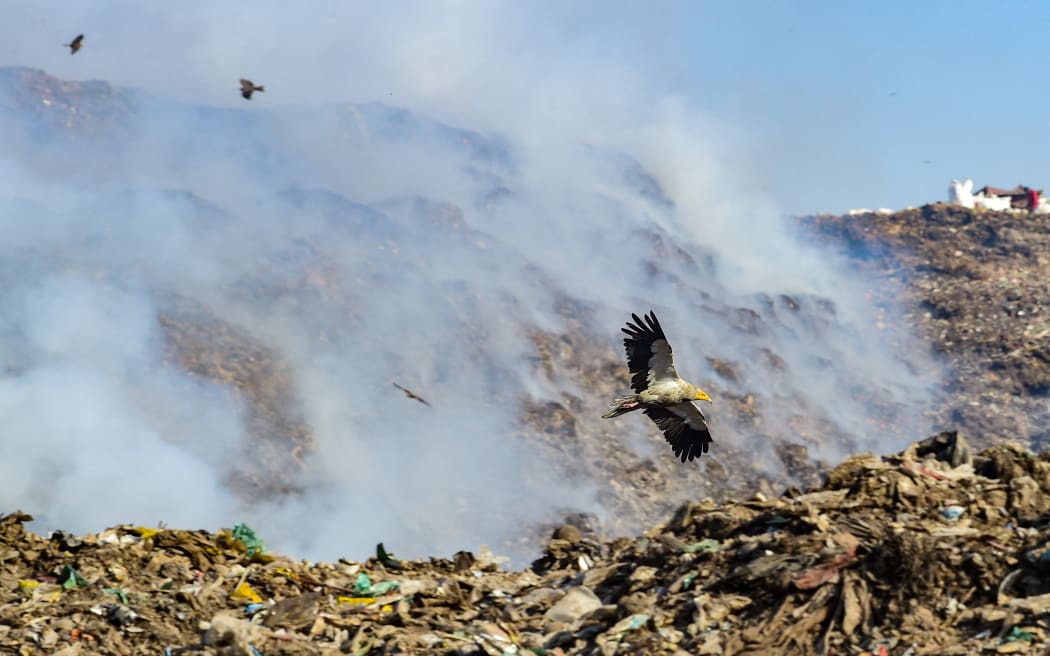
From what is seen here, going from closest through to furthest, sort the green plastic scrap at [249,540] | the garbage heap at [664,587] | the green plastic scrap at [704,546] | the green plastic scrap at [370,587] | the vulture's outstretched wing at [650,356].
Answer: the garbage heap at [664,587] → the vulture's outstretched wing at [650,356] → the green plastic scrap at [704,546] → the green plastic scrap at [370,587] → the green plastic scrap at [249,540]

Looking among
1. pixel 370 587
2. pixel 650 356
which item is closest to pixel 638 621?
Answer: pixel 650 356

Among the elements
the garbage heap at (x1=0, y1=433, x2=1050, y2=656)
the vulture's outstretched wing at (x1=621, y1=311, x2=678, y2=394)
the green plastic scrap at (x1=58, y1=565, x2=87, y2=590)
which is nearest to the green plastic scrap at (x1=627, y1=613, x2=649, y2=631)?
the garbage heap at (x1=0, y1=433, x2=1050, y2=656)

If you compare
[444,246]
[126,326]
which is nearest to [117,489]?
[126,326]

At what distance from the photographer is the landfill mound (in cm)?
1973

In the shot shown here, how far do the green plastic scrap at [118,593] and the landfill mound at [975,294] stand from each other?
596 inches

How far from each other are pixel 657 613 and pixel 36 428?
9197 millimetres

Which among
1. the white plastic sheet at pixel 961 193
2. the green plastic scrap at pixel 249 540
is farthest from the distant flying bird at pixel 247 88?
the white plastic sheet at pixel 961 193

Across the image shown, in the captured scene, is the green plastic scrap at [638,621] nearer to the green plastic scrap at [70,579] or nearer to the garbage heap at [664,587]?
the garbage heap at [664,587]

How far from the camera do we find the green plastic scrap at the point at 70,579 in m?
7.75

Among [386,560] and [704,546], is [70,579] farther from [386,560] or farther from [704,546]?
[704,546]

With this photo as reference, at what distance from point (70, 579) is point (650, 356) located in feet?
14.2

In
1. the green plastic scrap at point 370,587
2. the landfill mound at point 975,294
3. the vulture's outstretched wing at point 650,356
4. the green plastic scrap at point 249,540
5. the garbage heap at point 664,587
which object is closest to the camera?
the garbage heap at point 664,587

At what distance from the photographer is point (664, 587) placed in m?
7.87

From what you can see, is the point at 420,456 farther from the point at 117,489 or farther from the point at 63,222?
the point at 63,222
